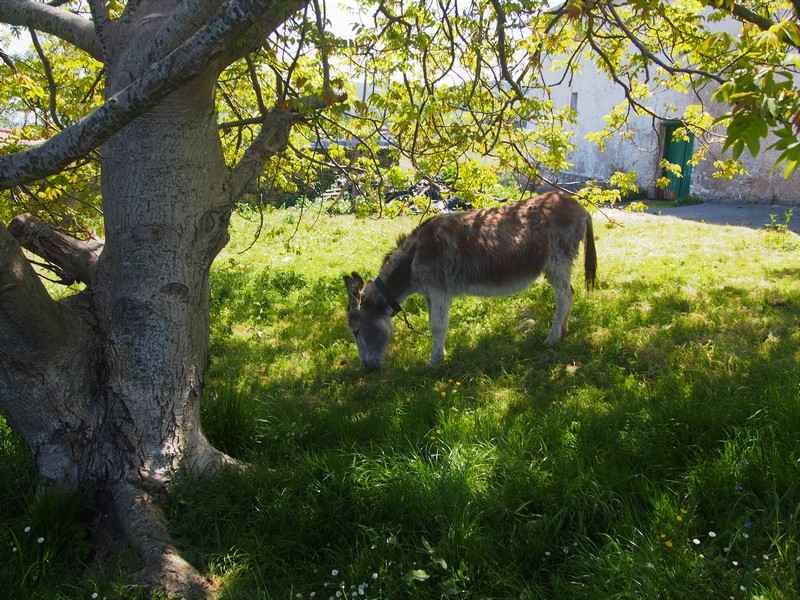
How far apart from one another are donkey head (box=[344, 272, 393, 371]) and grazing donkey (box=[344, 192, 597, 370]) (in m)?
0.01

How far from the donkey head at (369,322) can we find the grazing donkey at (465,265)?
10 mm

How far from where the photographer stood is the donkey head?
18.7 ft

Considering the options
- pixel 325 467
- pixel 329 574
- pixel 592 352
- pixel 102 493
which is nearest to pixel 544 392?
pixel 592 352

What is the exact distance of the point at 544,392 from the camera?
4848 millimetres

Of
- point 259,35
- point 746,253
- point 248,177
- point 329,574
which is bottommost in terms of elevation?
point 329,574

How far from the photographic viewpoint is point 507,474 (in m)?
3.31

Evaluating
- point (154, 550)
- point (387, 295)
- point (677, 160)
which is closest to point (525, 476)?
point (154, 550)

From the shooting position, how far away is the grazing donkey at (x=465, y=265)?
5801 millimetres

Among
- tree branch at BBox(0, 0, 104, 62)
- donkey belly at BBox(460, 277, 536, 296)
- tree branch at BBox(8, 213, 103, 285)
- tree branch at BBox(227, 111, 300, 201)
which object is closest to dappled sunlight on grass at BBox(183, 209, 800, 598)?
donkey belly at BBox(460, 277, 536, 296)

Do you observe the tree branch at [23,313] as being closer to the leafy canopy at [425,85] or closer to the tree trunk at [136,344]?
the tree trunk at [136,344]

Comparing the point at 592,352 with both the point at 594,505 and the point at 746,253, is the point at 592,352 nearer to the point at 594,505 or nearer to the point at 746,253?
the point at 594,505

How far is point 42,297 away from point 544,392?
3748 millimetres

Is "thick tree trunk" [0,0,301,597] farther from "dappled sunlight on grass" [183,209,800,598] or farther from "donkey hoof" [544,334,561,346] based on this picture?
"donkey hoof" [544,334,561,346]

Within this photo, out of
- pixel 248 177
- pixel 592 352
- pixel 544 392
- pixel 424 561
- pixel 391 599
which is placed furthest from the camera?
pixel 592 352
